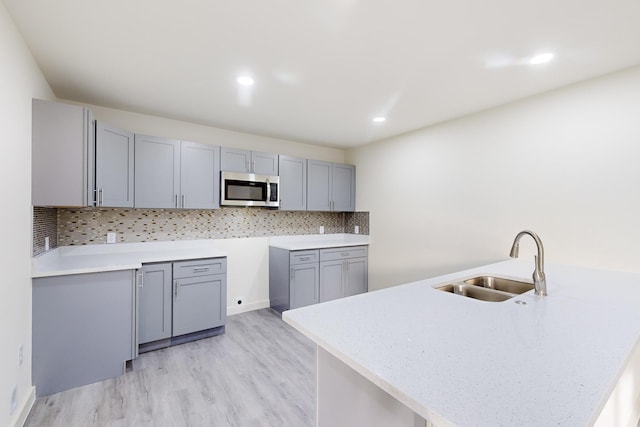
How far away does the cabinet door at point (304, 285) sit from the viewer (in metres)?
3.63

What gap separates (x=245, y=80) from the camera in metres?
2.36

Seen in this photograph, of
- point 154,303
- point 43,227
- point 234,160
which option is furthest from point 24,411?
point 234,160

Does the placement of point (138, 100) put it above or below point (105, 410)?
above

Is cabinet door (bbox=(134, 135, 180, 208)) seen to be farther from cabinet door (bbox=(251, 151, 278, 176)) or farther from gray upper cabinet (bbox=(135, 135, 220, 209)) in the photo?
cabinet door (bbox=(251, 151, 278, 176))

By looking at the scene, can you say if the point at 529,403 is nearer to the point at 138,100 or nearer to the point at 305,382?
the point at 305,382

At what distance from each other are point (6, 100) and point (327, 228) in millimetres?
3781

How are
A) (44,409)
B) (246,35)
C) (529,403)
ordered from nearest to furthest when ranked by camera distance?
(529,403)
(246,35)
(44,409)

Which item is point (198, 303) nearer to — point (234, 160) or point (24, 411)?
point (24, 411)

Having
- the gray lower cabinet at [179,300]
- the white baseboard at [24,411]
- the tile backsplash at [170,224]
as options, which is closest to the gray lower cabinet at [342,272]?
the tile backsplash at [170,224]

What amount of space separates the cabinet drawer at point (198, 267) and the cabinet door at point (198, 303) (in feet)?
0.14

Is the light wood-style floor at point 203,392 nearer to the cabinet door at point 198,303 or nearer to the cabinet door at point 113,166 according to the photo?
the cabinet door at point 198,303

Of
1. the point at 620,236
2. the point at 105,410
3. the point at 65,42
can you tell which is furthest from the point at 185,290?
the point at 620,236

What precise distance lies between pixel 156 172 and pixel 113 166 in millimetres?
402

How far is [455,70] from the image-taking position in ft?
7.11
